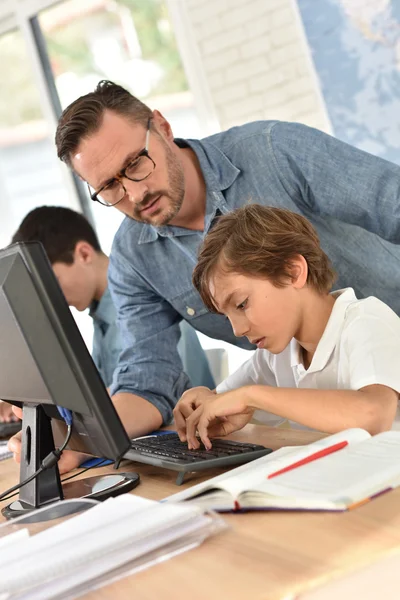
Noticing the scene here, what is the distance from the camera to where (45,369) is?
116cm

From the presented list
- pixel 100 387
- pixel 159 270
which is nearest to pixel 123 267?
pixel 159 270

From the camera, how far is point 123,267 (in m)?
2.10

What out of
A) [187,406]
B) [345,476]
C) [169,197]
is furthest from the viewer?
[169,197]

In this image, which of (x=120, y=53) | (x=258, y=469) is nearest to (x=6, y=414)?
(x=258, y=469)

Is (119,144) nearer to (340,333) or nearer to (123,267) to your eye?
(123,267)

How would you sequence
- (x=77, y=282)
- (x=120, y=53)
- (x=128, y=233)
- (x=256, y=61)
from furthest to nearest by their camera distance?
(x=120, y=53) < (x=256, y=61) < (x=77, y=282) < (x=128, y=233)

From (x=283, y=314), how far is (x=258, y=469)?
1.77ft

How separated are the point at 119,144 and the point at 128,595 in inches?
46.9

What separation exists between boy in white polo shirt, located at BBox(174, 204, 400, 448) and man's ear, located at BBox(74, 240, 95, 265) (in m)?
1.11

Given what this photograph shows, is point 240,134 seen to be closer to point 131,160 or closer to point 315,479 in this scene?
point 131,160

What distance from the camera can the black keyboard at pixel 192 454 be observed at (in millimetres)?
1244

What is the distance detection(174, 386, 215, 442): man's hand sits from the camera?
5.00 ft

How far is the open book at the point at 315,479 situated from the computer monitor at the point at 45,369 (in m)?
0.16

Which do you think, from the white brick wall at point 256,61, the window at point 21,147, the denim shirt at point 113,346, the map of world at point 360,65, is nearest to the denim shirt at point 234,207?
the denim shirt at point 113,346
